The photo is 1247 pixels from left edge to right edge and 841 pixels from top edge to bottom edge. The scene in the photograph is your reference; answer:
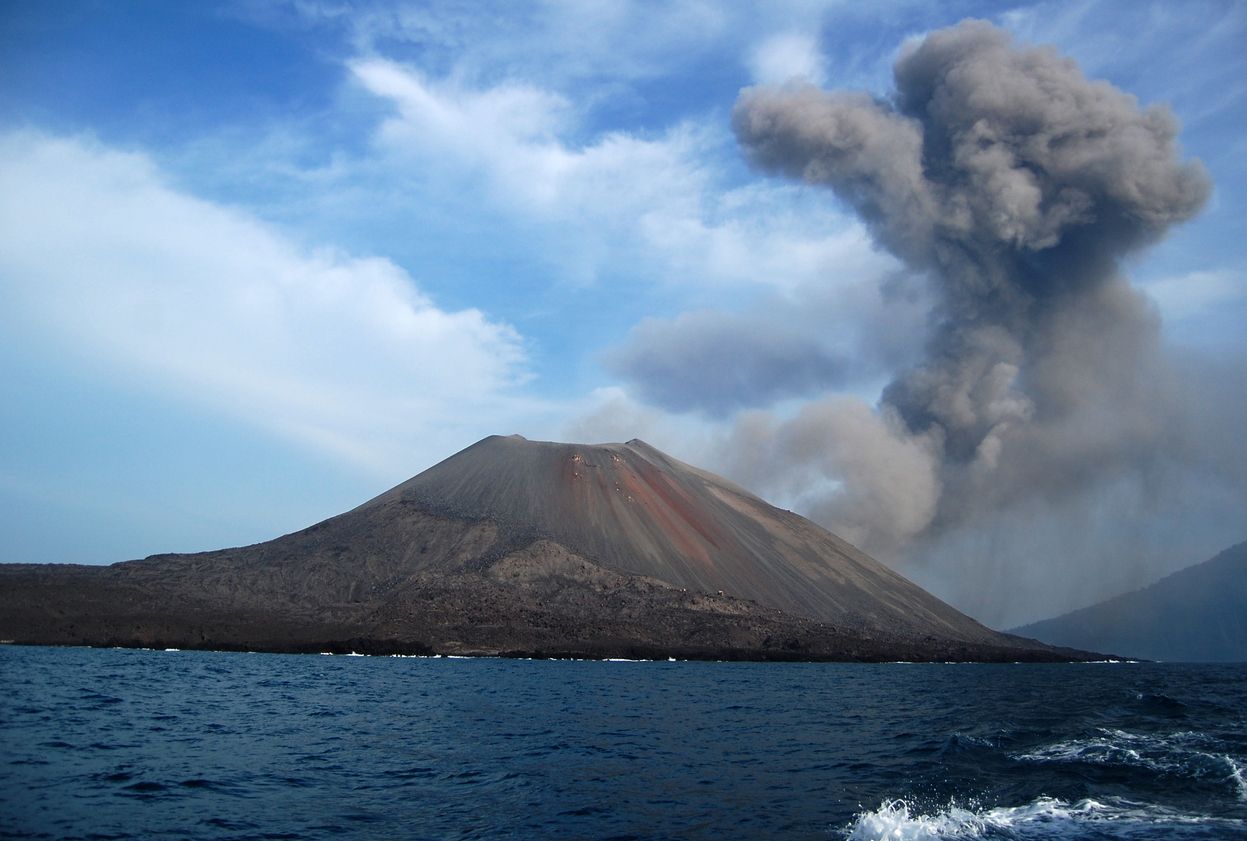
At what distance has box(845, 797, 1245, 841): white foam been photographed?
1970cm

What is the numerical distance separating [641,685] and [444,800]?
46989mm

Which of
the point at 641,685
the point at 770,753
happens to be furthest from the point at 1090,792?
the point at 641,685

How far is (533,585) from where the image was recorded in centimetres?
14775

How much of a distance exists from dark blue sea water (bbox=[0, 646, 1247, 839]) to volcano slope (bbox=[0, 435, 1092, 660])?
80630 mm

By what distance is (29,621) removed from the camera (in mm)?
118812

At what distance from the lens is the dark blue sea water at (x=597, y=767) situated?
67.2 ft

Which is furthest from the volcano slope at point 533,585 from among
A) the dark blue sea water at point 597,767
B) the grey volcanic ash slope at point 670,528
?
the dark blue sea water at point 597,767

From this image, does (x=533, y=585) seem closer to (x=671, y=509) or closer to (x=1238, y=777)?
(x=671, y=509)

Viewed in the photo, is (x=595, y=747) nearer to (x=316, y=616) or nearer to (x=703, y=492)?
(x=316, y=616)

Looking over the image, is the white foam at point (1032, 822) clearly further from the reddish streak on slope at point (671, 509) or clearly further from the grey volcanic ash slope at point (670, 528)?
the reddish streak on slope at point (671, 509)

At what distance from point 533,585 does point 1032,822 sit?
13032cm

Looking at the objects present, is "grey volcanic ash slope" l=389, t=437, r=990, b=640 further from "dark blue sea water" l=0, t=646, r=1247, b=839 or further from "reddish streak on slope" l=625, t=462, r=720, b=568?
"dark blue sea water" l=0, t=646, r=1247, b=839

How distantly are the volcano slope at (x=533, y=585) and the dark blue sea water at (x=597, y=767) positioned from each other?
8063cm

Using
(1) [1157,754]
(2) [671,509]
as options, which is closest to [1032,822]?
(1) [1157,754]
